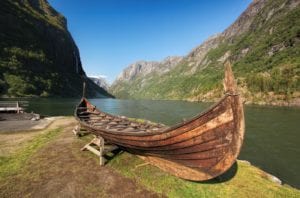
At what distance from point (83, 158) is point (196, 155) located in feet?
21.7

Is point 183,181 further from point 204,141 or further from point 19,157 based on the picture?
point 19,157

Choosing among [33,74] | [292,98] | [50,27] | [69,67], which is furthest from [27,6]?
[292,98]

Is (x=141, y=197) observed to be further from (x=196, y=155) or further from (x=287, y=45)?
(x=287, y=45)

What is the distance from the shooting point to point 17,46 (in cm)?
12138

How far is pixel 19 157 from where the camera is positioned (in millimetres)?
→ 10727

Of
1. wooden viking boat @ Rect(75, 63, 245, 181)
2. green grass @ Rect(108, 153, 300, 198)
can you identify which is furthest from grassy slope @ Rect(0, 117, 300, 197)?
wooden viking boat @ Rect(75, 63, 245, 181)

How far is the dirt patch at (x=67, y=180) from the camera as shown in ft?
24.2

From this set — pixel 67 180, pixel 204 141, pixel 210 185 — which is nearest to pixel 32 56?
pixel 67 180

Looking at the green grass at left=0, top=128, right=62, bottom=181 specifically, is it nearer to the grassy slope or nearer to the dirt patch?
the grassy slope

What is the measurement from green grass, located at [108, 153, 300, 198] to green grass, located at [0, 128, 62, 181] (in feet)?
16.0

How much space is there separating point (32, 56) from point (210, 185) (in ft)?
475

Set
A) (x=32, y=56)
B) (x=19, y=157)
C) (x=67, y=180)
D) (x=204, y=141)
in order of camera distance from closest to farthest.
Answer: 1. (x=204, y=141)
2. (x=67, y=180)
3. (x=19, y=157)
4. (x=32, y=56)

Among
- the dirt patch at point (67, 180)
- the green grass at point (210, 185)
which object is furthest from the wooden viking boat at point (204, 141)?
the dirt patch at point (67, 180)

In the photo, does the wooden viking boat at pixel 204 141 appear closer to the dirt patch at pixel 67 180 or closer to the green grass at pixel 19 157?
the dirt patch at pixel 67 180
